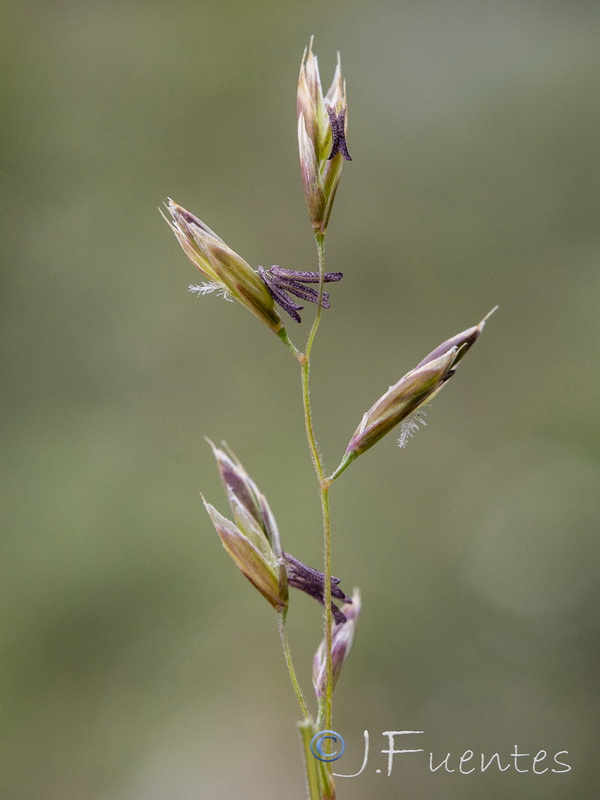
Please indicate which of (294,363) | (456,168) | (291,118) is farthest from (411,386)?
(291,118)

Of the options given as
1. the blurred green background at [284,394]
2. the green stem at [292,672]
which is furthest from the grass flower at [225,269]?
the blurred green background at [284,394]

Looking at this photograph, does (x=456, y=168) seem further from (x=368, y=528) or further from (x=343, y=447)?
(x=368, y=528)

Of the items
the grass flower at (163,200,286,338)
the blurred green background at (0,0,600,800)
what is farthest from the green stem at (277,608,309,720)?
the blurred green background at (0,0,600,800)

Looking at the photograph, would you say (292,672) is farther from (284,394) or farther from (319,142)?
(284,394)

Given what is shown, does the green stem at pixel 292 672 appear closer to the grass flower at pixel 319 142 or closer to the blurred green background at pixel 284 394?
the grass flower at pixel 319 142

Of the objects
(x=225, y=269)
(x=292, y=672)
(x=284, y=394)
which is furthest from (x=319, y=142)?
(x=284, y=394)

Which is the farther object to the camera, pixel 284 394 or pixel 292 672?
pixel 284 394

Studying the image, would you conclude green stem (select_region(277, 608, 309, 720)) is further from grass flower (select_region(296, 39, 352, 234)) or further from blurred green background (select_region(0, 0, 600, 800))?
blurred green background (select_region(0, 0, 600, 800))

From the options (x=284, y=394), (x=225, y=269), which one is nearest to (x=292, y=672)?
(x=225, y=269)

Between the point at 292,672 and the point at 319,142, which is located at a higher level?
the point at 319,142
